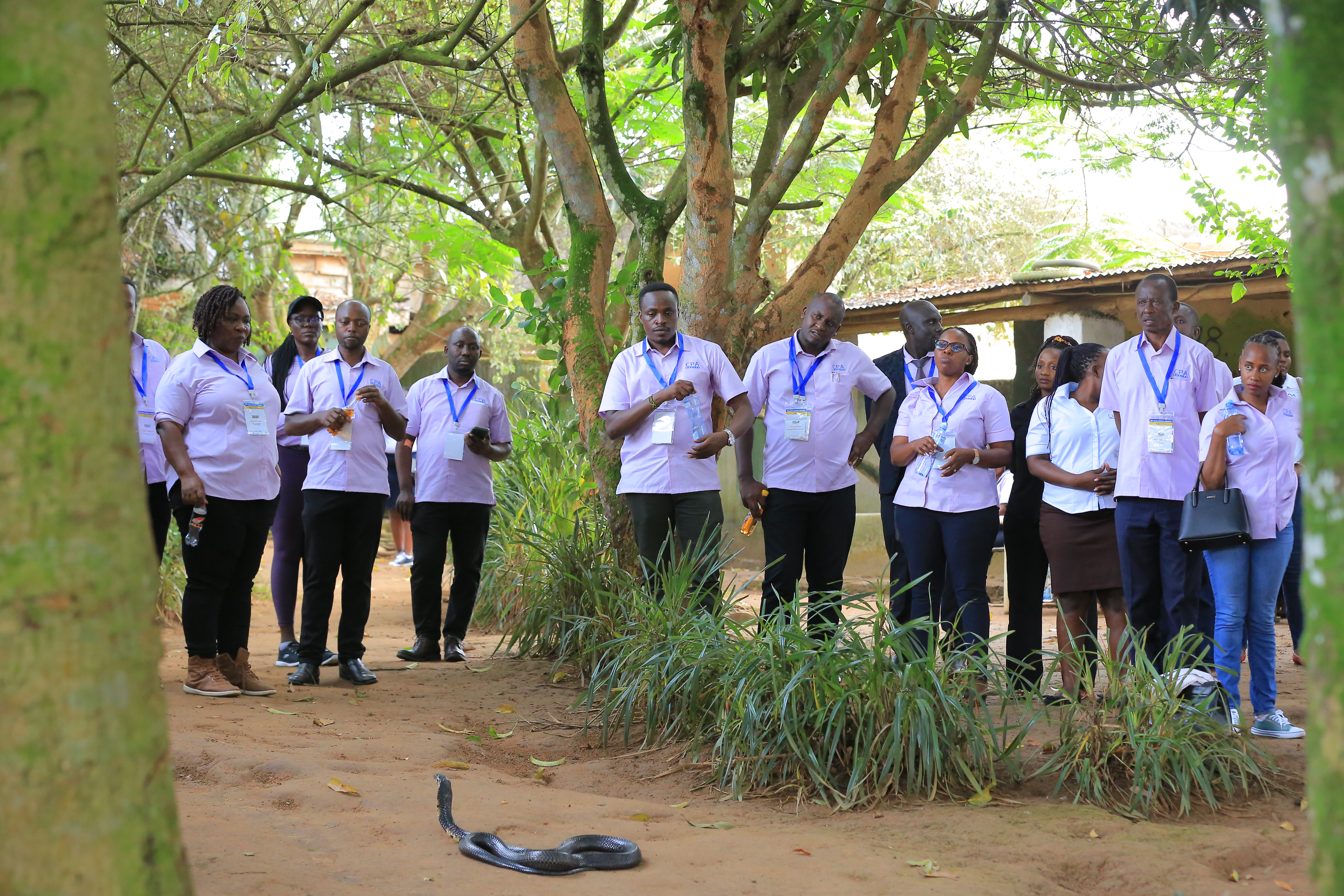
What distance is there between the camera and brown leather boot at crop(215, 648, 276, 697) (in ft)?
18.0

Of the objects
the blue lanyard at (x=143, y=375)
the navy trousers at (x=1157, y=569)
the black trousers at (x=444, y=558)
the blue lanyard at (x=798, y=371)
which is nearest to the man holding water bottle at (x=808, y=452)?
the blue lanyard at (x=798, y=371)

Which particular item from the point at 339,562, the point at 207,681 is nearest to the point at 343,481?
the point at 339,562

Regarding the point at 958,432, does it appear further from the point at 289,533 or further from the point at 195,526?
the point at 289,533

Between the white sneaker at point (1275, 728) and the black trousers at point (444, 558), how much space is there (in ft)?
13.5

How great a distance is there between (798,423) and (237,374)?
8.75 feet

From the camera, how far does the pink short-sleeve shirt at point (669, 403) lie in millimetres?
5684

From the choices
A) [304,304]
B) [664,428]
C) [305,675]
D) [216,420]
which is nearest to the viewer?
[216,420]

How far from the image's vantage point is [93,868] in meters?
1.54

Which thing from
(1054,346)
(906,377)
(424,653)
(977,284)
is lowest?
(424,653)

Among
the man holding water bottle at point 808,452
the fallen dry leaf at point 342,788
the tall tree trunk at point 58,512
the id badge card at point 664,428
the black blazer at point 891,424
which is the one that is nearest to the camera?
the tall tree trunk at point 58,512

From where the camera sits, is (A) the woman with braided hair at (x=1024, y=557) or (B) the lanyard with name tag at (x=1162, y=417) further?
(A) the woman with braided hair at (x=1024, y=557)

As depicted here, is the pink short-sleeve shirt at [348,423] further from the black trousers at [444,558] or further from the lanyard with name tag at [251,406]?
the black trousers at [444,558]

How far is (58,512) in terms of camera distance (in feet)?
5.04

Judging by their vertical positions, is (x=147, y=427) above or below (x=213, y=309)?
below
